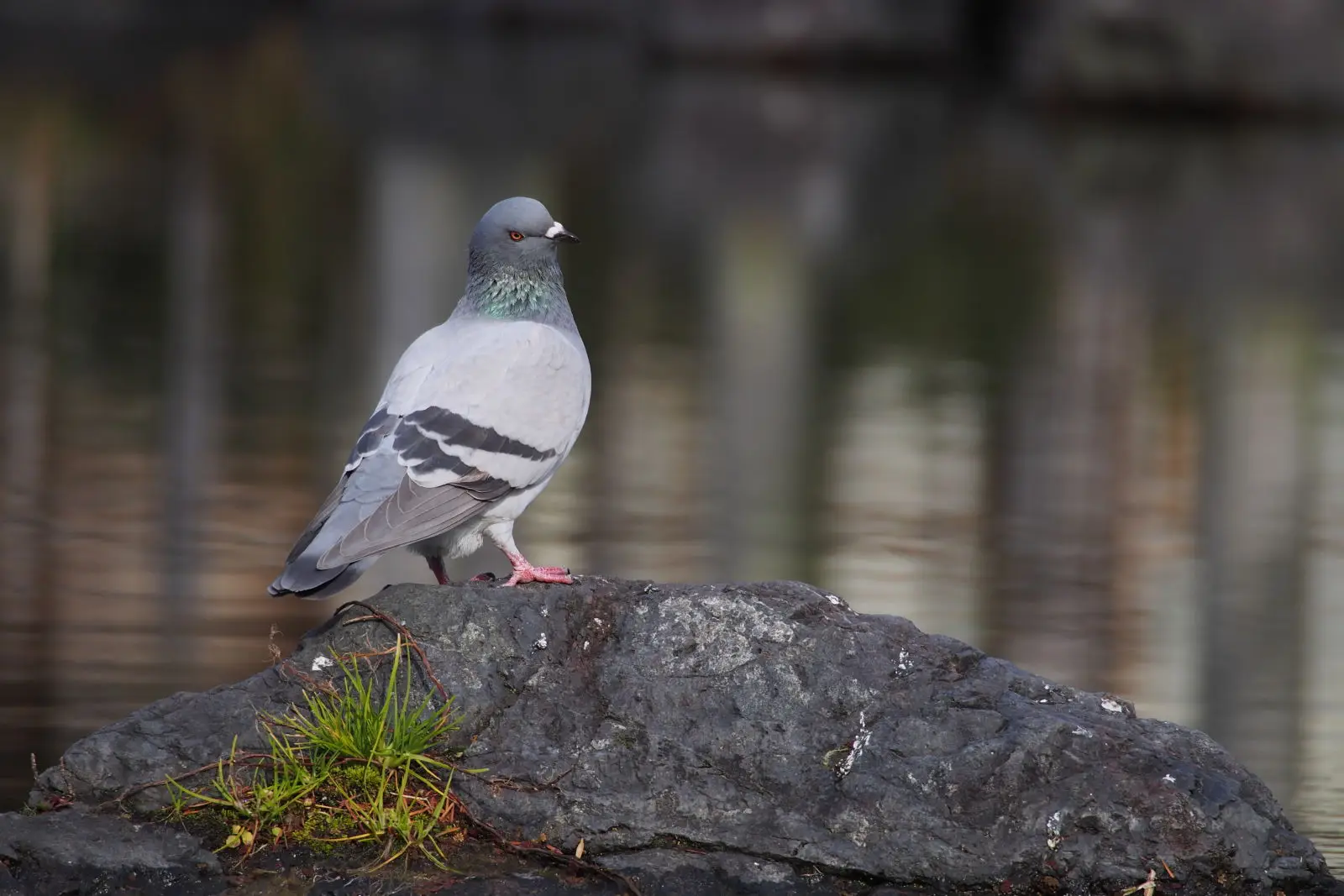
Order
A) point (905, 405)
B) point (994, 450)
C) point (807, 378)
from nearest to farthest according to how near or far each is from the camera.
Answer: point (994, 450)
point (905, 405)
point (807, 378)

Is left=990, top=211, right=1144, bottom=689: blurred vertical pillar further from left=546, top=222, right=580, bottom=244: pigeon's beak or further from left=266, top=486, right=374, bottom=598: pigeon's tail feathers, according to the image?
left=266, top=486, right=374, bottom=598: pigeon's tail feathers

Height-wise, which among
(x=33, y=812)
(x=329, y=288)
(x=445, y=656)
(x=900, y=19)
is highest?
(x=900, y=19)

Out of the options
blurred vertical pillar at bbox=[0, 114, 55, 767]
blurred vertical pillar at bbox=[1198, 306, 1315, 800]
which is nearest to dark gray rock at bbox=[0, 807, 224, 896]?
blurred vertical pillar at bbox=[0, 114, 55, 767]

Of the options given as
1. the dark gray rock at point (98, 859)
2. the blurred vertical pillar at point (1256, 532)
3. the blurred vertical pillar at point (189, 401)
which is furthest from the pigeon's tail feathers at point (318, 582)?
the blurred vertical pillar at point (1256, 532)

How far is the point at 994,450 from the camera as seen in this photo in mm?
10562

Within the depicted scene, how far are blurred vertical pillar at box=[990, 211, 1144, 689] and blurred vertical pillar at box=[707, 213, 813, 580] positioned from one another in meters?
0.94

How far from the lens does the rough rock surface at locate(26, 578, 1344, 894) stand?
447 cm

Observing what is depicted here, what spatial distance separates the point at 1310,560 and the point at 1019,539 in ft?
4.04

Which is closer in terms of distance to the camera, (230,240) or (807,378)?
(807,378)

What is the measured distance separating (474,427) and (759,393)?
22.3ft

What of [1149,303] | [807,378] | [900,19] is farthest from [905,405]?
[900,19]

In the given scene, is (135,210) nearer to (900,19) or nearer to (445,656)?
(445,656)

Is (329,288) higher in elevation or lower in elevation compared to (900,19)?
lower

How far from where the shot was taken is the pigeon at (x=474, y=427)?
4.82 metres
